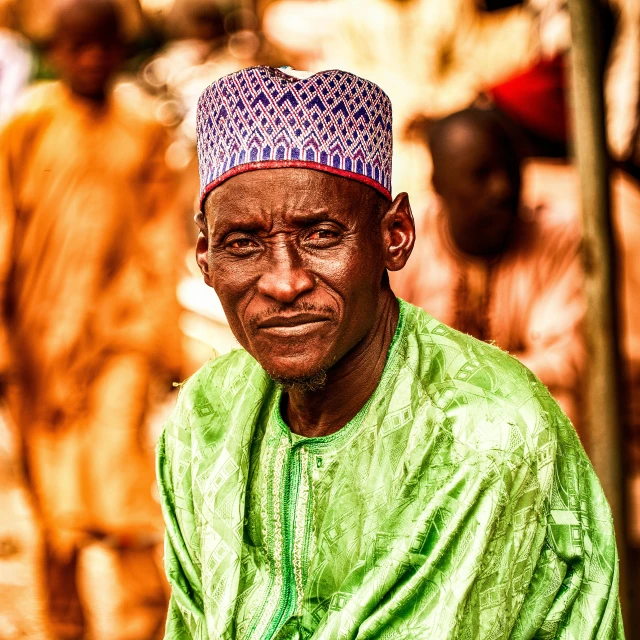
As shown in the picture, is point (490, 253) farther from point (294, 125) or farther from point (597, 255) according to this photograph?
point (294, 125)

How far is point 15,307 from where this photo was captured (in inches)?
236

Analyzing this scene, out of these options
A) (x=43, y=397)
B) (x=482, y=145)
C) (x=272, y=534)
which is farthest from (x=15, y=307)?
(x=272, y=534)

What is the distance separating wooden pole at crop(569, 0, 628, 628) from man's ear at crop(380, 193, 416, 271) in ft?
3.67

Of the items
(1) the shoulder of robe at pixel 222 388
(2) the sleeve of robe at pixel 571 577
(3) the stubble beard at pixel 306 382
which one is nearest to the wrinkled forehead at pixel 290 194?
(3) the stubble beard at pixel 306 382

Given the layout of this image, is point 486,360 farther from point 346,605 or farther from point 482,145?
point 482,145

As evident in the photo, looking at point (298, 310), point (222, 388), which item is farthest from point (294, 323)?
point (222, 388)

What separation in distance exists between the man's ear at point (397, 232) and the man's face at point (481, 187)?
107 inches

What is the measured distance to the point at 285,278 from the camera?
2.26 metres

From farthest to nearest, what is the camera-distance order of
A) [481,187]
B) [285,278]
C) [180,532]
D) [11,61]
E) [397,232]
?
1. [11,61]
2. [481,187]
3. [180,532]
4. [397,232]
5. [285,278]

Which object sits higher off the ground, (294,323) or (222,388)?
(294,323)

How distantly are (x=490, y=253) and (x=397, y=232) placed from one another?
9.41 ft

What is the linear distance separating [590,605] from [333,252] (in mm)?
956

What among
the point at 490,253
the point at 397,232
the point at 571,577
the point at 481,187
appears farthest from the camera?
the point at 490,253

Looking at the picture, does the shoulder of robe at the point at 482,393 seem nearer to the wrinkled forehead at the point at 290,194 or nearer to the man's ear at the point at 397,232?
the man's ear at the point at 397,232
